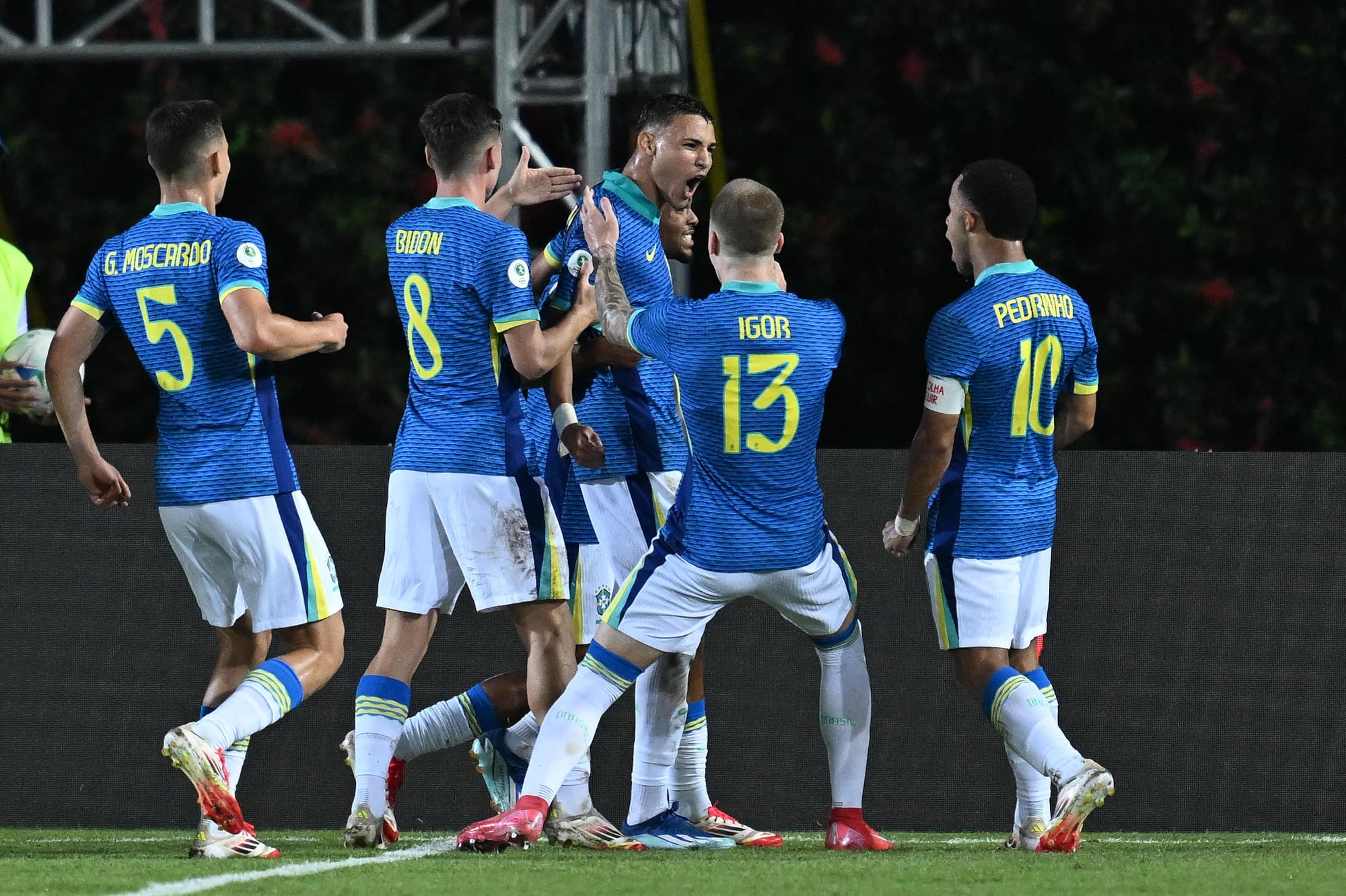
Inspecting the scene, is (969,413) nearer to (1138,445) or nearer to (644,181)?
(644,181)

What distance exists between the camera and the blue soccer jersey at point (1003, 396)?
4395 millimetres

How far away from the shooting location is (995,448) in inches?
176

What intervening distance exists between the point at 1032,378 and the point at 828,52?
690 centimetres

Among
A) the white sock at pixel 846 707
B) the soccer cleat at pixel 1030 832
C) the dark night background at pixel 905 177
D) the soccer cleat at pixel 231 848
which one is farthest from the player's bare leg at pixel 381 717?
the dark night background at pixel 905 177

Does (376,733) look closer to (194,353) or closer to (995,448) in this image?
(194,353)

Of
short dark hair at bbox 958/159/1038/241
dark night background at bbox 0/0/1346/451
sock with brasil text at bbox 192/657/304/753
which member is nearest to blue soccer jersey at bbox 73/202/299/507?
sock with brasil text at bbox 192/657/304/753

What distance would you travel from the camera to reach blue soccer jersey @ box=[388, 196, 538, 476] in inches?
176

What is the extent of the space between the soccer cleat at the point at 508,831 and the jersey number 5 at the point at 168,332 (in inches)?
50.9

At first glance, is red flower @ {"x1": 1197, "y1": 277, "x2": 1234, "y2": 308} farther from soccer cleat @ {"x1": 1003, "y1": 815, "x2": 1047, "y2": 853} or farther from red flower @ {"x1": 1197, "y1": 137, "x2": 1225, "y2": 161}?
soccer cleat @ {"x1": 1003, "y1": 815, "x2": 1047, "y2": 853}

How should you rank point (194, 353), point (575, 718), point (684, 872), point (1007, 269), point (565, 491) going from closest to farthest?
1. point (684, 872)
2. point (575, 718)
3. point (194, 353)
4. point (1007, 269)
5. point (565, 491)

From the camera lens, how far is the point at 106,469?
4.57 meters

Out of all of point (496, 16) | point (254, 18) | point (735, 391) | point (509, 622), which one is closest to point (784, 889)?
point (735, 391)

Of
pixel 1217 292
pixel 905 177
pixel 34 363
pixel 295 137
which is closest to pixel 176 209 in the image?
pixel 34 363

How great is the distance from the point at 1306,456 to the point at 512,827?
301cm
